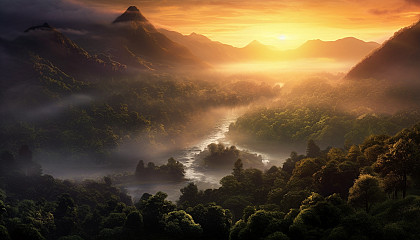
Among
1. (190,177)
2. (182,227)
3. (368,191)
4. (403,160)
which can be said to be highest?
(403,160)

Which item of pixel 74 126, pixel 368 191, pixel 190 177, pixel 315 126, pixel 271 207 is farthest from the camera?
pixel 74 126

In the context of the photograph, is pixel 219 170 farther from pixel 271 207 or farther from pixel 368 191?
pixel 368 191

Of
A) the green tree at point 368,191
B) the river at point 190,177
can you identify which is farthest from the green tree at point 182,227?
the river at point 190,177

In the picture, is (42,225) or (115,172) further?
(115,172)

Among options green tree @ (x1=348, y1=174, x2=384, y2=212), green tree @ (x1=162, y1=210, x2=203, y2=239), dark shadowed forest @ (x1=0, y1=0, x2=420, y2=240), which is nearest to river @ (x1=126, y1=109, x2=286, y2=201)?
dark shadowed forest @ (x1=0, y1=0, x2=420, y2=240)

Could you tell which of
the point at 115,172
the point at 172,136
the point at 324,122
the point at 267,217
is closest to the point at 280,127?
the point at 324,122

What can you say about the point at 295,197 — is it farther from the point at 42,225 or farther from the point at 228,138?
the point at 228,138

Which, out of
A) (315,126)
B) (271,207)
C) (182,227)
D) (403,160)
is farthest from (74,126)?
(403,160)
